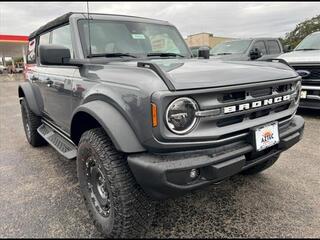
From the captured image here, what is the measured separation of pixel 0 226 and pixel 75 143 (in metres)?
0.95

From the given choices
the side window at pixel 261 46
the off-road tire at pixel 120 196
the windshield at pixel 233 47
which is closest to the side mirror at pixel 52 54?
the off-road tire at pixel 120 196

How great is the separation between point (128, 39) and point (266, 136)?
1799mm

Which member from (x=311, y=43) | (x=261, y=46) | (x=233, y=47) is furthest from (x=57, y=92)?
(x=261, y=46)

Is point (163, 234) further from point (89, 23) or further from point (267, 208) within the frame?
point (89, 23)

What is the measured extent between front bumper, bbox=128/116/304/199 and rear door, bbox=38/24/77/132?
1408mm

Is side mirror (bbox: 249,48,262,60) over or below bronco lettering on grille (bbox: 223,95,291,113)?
over

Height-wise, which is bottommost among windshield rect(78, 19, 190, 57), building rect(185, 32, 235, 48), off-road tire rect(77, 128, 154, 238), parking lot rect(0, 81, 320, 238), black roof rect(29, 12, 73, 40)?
parking lot rect(0, 81, 320, 238)

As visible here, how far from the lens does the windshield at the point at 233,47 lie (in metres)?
8.24

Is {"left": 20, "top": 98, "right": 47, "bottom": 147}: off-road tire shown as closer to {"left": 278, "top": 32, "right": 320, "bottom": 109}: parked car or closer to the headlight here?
the headlight

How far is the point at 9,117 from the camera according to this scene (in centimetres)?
735

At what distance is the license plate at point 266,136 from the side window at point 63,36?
77.7 inches

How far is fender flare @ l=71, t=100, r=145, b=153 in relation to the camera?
1793 mm

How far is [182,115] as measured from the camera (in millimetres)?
1769

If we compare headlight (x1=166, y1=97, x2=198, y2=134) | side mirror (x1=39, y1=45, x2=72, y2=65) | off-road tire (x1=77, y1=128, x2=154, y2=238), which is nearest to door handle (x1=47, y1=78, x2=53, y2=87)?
side mirror (x1=39, y1=45, x2=72, y2=65)
